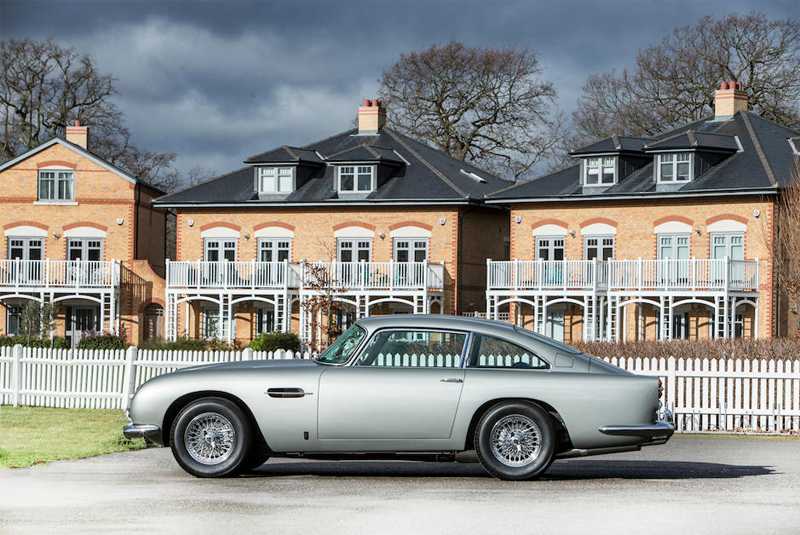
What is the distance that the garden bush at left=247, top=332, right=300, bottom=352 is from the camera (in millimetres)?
33438

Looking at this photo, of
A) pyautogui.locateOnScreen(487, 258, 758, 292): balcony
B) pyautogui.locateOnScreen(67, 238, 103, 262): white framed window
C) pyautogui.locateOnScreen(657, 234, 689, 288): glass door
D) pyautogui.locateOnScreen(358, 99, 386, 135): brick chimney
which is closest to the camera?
pyautogui.locateOnScreen(487, 258, 758, 292): balcony

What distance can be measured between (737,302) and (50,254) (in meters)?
24.8

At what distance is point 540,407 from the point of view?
36.3ft

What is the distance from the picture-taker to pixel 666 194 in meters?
38.2

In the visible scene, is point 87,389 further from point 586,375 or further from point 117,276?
point 117,276

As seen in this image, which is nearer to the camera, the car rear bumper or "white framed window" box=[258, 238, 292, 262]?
the car rear bumper

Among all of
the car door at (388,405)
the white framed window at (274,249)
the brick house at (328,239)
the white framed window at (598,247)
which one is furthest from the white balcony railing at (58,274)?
the car door at (388,405)

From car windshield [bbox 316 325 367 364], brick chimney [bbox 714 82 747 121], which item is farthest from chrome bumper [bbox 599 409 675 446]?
brick chimney [bbox 714 82 747 121]

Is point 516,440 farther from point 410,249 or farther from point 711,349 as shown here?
point 410,249

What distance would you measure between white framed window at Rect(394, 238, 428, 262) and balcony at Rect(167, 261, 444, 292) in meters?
1.10

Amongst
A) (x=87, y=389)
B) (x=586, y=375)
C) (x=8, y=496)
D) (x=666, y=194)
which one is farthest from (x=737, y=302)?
(x=8, y=496)

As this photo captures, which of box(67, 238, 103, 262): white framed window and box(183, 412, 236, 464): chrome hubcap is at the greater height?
box(67, 238, 103, 262): white framed window

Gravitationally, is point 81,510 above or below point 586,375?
below

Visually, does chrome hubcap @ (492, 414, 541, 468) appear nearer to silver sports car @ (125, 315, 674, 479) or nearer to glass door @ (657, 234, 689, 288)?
silver sports car @ (125, 315, 674, 479)
